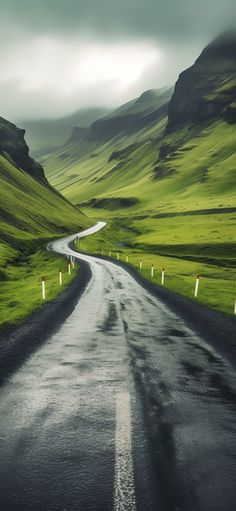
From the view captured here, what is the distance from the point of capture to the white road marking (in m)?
5.33

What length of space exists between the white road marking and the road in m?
0.01

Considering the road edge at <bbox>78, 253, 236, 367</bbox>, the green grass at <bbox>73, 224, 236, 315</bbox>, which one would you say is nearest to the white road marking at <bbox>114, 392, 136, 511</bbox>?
the road edge at <bbox>78, 253, 236, 367</bbox>

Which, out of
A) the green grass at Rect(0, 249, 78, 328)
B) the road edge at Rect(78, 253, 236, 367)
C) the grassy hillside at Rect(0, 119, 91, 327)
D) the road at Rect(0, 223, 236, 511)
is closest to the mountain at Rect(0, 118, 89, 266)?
the grassy hillside at Rect(0, 119, 91, 327)

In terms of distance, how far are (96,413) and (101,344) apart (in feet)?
20.4

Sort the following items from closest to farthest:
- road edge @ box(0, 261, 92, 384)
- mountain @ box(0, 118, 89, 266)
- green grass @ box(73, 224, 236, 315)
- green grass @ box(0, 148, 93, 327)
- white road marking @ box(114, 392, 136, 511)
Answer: white road marking @ box(114, 392, 136, 511) → road edge @ box(0, 261, 92, 384) → green grass @ box(73, 224, 236, 315) → green grass @ box(0, 148, 93, 327) → mountain @ box(0, 118, 89, 266)

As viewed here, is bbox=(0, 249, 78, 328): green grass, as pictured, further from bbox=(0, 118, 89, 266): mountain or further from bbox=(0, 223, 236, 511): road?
bbox=(0, 223, 236, 511): road

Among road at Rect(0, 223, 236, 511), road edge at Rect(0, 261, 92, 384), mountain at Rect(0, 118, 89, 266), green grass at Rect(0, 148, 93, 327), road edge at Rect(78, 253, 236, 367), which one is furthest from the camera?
mountain at Rect(0, 118, 89, 266)

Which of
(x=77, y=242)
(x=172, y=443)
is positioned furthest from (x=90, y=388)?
(x=77, y=242)

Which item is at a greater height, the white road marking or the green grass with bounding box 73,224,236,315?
the green grass with bounding box 73,224,236,315

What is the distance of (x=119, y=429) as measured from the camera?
7496mm

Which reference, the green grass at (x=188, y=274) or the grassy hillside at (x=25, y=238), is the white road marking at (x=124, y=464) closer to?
the grassy hillside at (x=25, y=238)

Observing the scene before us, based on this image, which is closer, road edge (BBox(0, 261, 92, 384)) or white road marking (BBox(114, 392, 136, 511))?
white road marking (BBox(114, 392, 136, 511))

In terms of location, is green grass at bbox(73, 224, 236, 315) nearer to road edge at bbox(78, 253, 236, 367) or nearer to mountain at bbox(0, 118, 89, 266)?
road edge at bbox(78, 253, 236, 367)

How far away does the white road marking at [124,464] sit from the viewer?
5332 millimetres
